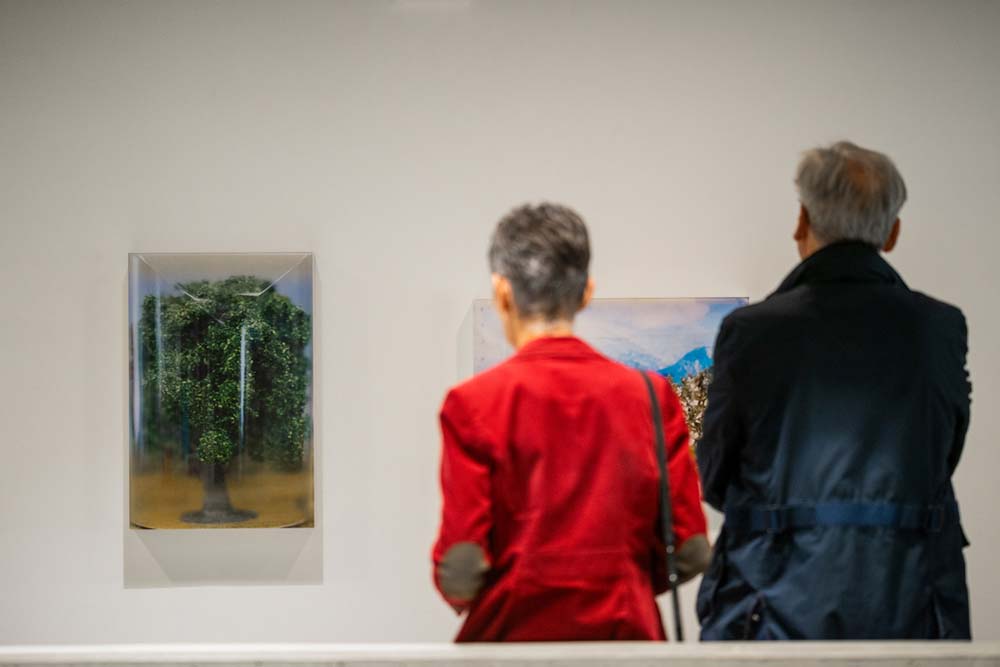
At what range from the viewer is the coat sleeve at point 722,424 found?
1930 millimetres

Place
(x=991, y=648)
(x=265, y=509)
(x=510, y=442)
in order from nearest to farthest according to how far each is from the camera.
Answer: (x=510, y=442)
(x=991, y=648)
(x=265, y=509)

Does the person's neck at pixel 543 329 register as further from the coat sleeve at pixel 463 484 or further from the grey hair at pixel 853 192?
the grey hair at pixel 853 192

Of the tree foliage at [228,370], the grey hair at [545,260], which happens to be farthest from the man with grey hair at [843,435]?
the tree foliage at [228,370]

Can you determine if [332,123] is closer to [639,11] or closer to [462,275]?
[462,275]

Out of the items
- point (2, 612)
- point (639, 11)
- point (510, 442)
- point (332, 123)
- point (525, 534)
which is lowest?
point (2, 612)

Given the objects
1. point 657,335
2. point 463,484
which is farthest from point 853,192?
point 657,335

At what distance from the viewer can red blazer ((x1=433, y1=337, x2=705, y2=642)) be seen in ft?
5.12

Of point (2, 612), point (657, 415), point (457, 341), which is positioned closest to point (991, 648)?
point (657, 415)

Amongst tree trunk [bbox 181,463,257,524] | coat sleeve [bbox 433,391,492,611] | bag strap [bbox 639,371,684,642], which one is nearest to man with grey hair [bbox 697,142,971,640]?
bag strap [bbox 639,371,684,642]

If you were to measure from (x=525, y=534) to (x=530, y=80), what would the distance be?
228 cm

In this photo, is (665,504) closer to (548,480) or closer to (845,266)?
(548,480)

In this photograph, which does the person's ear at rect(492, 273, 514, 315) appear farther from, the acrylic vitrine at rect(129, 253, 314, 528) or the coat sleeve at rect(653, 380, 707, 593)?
the acrylic vitrine at rect(129, 253, 314, 528)

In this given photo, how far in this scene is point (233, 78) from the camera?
3.45 metres

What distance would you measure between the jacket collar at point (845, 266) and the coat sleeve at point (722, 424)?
0.65 ft
